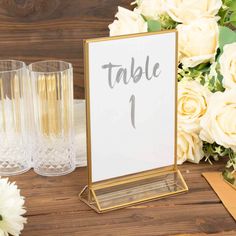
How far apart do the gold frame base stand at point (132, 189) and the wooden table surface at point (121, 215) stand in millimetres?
13

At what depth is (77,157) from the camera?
3.89ft

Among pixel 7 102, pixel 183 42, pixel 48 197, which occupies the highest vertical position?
pixel 183 42

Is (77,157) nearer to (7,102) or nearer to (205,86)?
(7,102)

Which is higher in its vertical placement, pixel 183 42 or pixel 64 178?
pixel 183 42

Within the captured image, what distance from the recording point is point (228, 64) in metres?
1.11

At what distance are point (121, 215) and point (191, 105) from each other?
0.29 metres

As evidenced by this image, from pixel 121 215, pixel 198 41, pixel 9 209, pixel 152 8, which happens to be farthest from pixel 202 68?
pixel 9 209

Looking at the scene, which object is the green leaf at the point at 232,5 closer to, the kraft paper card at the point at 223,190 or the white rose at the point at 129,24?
the white rose at the point at 129,24

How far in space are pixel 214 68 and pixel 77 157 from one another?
343mm

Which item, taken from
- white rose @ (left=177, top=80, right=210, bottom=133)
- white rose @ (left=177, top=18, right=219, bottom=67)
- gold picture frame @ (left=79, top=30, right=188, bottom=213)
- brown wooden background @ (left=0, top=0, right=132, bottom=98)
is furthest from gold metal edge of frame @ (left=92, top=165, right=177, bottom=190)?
brown wooden background @ (left=0, top=0, right=132, bottom=98)

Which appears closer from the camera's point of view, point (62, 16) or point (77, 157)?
point (77, 157)

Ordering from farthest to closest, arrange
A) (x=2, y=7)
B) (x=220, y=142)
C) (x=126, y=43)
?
(x=2, y=7)
(x=220, y=142)
(x=126, y=43)

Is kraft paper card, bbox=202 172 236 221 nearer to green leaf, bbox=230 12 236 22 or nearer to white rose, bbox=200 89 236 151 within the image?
white rose, bbox=200 89 236 151

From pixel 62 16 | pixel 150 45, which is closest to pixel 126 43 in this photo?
pixel 150 45
